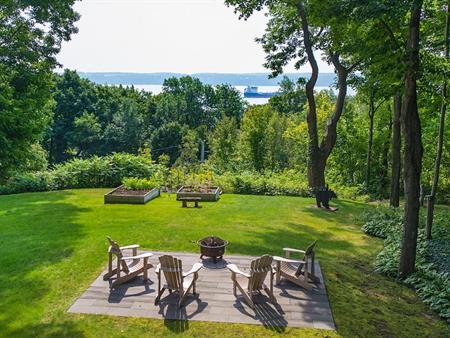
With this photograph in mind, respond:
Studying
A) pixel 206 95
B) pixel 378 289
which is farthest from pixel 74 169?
pixel 206 95

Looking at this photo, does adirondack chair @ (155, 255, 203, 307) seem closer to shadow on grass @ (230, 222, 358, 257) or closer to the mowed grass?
the mowed grass

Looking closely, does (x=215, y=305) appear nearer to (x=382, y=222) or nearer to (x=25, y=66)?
(x=382, y=222)

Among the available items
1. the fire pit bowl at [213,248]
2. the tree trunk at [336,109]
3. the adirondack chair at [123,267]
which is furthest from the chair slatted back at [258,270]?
the tree trunk at [336,109]

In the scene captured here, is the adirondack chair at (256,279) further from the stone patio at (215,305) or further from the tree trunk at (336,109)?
the tree trunk at (336,109)

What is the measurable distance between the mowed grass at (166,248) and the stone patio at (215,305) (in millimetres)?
203

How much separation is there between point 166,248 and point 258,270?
140 inches

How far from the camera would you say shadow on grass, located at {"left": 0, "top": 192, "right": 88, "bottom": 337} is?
21.8ft

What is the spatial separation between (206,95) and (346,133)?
94.5 feet

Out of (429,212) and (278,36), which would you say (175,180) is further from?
(429,212)

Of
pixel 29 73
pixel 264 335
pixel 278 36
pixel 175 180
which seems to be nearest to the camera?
pixel 264 335

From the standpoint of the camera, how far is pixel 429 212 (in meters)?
9.86

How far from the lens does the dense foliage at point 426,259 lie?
7422 mm

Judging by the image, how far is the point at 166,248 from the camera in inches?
379

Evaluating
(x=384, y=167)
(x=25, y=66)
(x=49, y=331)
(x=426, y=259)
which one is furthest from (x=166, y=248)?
(x=384, y=167)
